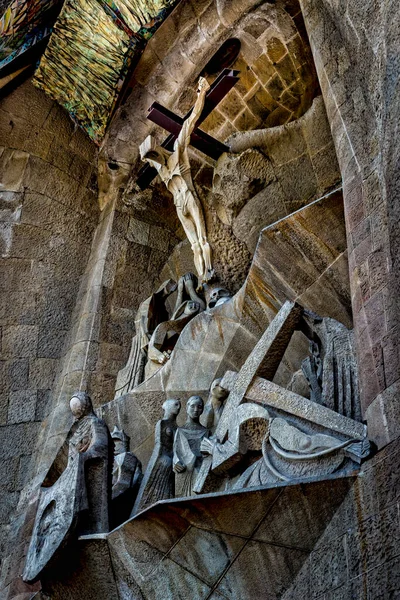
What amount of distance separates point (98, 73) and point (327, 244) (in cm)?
478

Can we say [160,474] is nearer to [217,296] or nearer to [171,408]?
[171,408]

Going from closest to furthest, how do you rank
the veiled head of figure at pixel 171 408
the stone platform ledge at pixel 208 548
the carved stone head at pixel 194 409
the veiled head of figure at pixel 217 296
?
the stone platform ledge at pixel 208 548
the carved stone head at pixel 194 409
the veiled head of figure at pixel 171 408
the veiled head of figure at pixel 217 296

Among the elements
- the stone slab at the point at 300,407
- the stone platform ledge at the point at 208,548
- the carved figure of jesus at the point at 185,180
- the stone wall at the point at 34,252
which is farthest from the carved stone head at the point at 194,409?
the stone wall at the point at 34,252

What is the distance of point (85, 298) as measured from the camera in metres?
9.83

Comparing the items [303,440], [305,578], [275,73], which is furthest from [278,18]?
[305,578]

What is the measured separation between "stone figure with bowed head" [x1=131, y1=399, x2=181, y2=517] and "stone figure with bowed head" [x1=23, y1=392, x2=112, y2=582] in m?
0.31

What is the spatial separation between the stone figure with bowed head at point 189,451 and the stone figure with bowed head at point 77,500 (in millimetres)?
512

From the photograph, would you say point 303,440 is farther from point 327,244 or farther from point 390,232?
→ point 327,244

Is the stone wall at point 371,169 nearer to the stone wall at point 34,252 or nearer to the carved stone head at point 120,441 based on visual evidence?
the carved stone head at point 120,441

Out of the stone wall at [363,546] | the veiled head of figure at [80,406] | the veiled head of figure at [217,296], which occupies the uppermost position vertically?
the veiled head of figure at [217,296]

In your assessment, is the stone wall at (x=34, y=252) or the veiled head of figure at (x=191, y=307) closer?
the veiled head of figure at (x=191, y=307)

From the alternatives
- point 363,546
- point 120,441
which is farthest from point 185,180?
point 363,546

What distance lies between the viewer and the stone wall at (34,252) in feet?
29.2

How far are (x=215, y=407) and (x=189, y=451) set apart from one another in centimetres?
41
